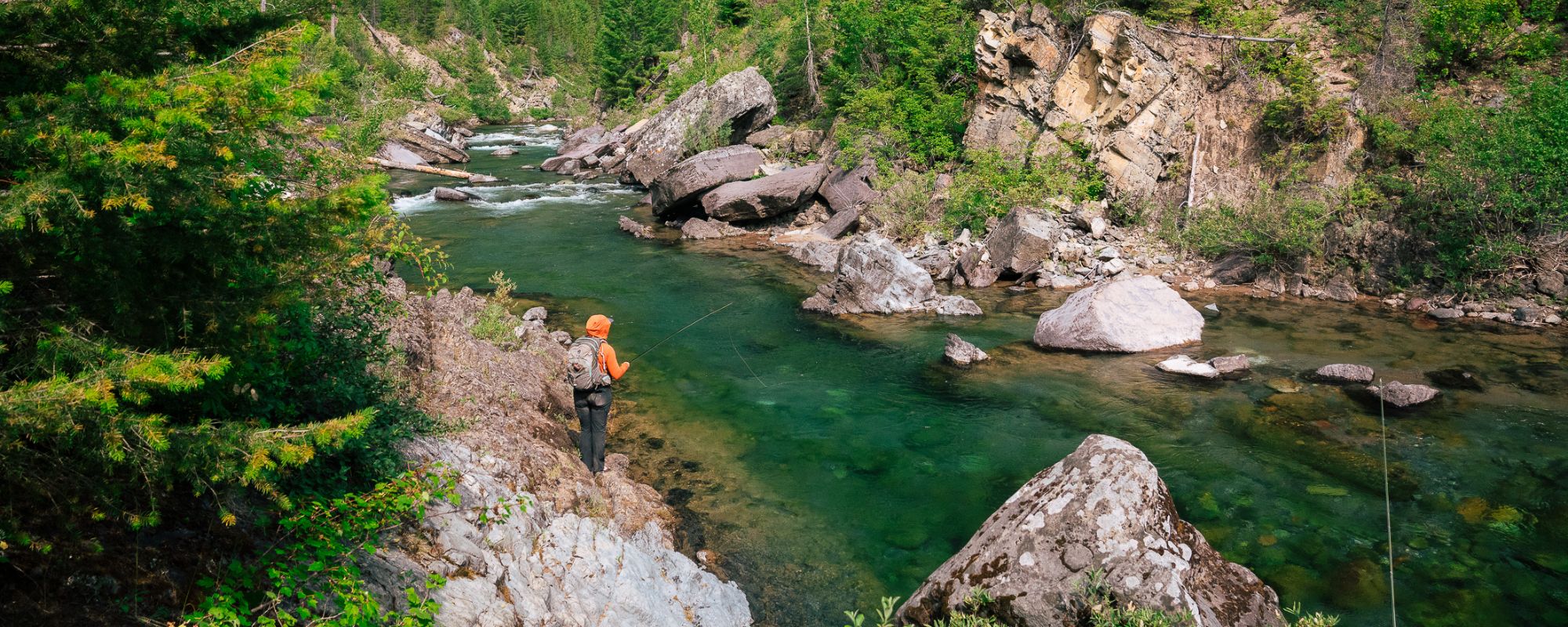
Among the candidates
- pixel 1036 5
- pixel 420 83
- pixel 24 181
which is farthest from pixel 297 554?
pixel 420 83

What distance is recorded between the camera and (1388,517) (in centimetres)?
764

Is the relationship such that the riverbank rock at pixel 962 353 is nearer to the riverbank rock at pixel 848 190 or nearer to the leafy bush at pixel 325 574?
the leafy bush at pixel 325 574

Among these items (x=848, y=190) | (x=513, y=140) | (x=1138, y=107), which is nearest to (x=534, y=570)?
(x=848, y=190)

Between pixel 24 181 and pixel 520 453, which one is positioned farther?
pixel 520 453

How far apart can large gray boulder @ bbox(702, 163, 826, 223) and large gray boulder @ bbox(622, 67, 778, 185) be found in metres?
4.94

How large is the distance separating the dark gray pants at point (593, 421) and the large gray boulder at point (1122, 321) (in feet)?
29.1

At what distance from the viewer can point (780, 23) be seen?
149 feet

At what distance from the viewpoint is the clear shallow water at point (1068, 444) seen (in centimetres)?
803

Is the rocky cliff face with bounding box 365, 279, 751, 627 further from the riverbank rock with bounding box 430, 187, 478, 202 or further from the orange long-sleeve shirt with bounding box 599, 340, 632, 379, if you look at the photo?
the riverbank rock with bounding box 430, 187, 478, 202

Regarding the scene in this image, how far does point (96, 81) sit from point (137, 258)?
2.48 feet

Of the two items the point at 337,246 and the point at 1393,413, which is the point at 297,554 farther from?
the point at 1393,413

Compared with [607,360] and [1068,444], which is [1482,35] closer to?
[1068,444]

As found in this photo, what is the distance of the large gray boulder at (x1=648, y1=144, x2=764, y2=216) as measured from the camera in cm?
2569

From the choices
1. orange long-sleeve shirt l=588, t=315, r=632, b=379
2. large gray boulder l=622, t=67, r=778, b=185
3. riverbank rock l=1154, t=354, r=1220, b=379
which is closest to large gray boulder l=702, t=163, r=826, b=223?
large gray boulder l=622, t=67, r=778, b=185
